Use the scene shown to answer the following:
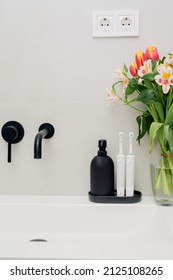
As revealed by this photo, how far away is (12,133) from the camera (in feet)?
3.61

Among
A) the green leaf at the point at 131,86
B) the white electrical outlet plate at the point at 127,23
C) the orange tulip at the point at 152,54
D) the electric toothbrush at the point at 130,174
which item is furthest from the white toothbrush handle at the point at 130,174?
the white electrical outlet plate at the point at 127,23

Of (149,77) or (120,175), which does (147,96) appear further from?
(120,175)

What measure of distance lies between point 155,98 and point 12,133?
1.70ft

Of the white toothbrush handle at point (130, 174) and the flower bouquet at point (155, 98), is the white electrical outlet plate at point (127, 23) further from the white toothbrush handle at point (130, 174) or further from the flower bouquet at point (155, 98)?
the white toothbrush handle at point (130, 174)

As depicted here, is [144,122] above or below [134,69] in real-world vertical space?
below

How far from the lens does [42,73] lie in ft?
3.75

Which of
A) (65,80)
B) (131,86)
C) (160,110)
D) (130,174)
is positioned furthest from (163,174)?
(65,80)

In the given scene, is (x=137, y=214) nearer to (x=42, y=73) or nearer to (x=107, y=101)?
(x=107, y=101)

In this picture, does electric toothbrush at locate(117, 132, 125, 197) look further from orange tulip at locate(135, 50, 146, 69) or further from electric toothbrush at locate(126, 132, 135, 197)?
orange tulip at locate(135, 50, 146, 69)

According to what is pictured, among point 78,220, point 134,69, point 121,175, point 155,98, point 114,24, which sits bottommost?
point 78,220

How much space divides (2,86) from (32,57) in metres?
0.16

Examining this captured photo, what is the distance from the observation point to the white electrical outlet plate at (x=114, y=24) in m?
1.11

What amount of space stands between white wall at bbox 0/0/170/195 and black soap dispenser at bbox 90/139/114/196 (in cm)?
8
